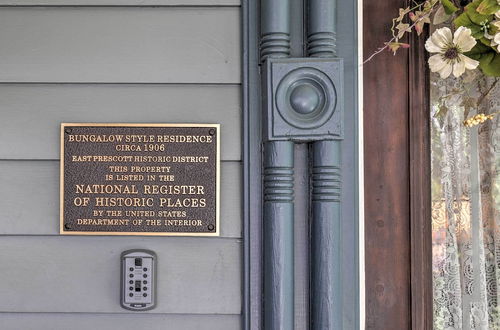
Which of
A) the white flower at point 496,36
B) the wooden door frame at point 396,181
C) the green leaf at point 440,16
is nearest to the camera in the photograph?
the white flower at point 496,36

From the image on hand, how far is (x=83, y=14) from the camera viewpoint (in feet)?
4.02

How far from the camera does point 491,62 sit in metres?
1.11

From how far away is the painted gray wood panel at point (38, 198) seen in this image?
3.97ft

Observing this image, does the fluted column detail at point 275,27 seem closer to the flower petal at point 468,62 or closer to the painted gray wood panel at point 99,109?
the painted gray wood panel at point 99,109

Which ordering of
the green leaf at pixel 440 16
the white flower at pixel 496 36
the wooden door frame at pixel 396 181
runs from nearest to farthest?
the white flower at pixel 496 36 < the green leaf at pixel 440 16 < the wooden door frame at pixel 396 181

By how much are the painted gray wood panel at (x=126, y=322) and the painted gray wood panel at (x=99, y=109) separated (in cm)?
42

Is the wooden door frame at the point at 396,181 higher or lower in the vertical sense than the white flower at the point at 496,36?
lower

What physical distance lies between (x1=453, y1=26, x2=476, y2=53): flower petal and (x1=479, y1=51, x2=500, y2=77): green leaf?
0.08m

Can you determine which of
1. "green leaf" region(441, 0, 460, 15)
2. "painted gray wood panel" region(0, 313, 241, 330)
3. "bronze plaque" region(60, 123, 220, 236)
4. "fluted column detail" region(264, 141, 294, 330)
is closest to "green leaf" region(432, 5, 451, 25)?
"green leaf" region(441, 0, 460, 15)

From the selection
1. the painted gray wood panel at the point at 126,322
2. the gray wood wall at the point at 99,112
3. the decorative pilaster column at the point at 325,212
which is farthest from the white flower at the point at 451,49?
the painted gray wood panel at the point at 126,322

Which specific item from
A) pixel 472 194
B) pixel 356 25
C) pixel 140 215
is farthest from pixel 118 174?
pixel 472 194

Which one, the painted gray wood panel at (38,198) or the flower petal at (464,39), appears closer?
the flower petal at (464,39)

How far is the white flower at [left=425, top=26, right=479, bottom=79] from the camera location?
3.45 ft

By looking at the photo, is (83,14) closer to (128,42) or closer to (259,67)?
(128,42)
